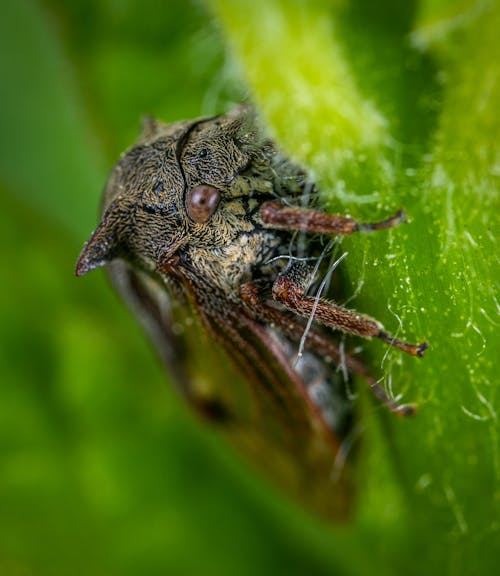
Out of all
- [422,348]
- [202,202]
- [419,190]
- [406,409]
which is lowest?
[406,409]

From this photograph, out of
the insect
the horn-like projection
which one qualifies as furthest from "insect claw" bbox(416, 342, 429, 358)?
the horn-like projection

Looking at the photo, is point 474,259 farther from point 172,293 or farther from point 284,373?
point 172,293

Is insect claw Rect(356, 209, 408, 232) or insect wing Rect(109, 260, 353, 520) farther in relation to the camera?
insect wing Rect(109, 260, 353, 520)

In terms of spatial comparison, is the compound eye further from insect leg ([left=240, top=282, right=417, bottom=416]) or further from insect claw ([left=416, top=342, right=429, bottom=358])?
insect claw ([left=416, top=342, right=429, bottom=358])

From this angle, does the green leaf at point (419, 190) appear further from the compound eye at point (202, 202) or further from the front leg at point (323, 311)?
the compound eye at point (202, 202)

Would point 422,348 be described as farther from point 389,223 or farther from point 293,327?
point 293,327

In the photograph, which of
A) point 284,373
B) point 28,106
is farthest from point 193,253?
point 28,106

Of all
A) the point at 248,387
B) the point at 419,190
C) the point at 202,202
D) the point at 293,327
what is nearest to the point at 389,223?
the point at 419,190

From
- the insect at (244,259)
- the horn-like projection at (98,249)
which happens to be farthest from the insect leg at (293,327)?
the horn-like projection at (98,249)
